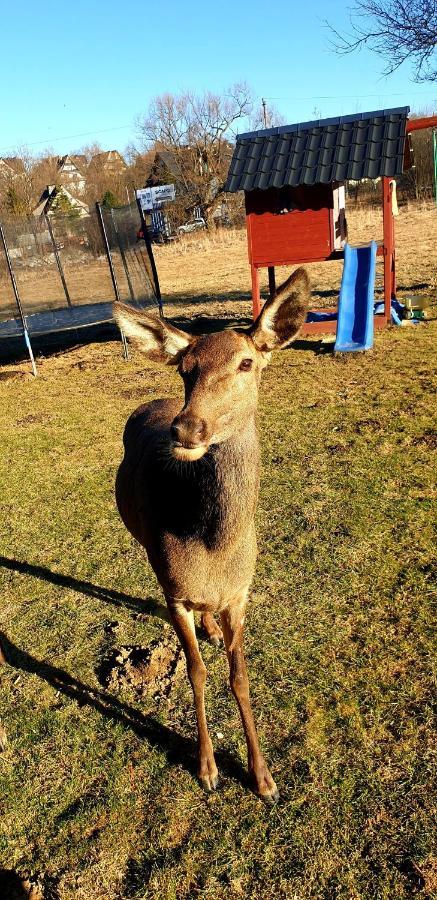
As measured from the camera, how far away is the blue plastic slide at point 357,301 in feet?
35.8

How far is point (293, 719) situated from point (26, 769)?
1.54m

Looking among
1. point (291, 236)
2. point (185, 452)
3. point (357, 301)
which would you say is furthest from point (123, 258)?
point (185, 452)

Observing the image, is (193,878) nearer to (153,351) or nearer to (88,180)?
(153,351)

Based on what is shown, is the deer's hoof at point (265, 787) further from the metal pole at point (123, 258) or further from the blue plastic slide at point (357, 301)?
the metal pole at point (123, 258)

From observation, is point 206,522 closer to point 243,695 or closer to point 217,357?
point 217,357

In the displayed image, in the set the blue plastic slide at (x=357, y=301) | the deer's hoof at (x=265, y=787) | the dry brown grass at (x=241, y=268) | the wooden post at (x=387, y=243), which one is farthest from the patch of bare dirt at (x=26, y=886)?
the dry brown grass at (x=241, y=268)

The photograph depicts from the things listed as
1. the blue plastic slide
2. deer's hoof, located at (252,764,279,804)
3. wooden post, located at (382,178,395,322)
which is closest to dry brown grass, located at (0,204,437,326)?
wooden post, located at (382,178,395,322)

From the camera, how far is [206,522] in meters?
2.98

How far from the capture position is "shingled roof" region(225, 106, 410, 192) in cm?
1108

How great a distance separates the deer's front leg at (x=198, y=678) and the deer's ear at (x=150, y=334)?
128 centimetres

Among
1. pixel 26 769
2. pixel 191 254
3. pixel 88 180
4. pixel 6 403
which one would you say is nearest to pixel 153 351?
pixel 26 769

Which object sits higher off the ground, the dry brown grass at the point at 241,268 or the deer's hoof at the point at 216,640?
the dry brown grass at the point at 241,268

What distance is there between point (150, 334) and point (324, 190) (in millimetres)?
9838

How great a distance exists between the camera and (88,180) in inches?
2438
